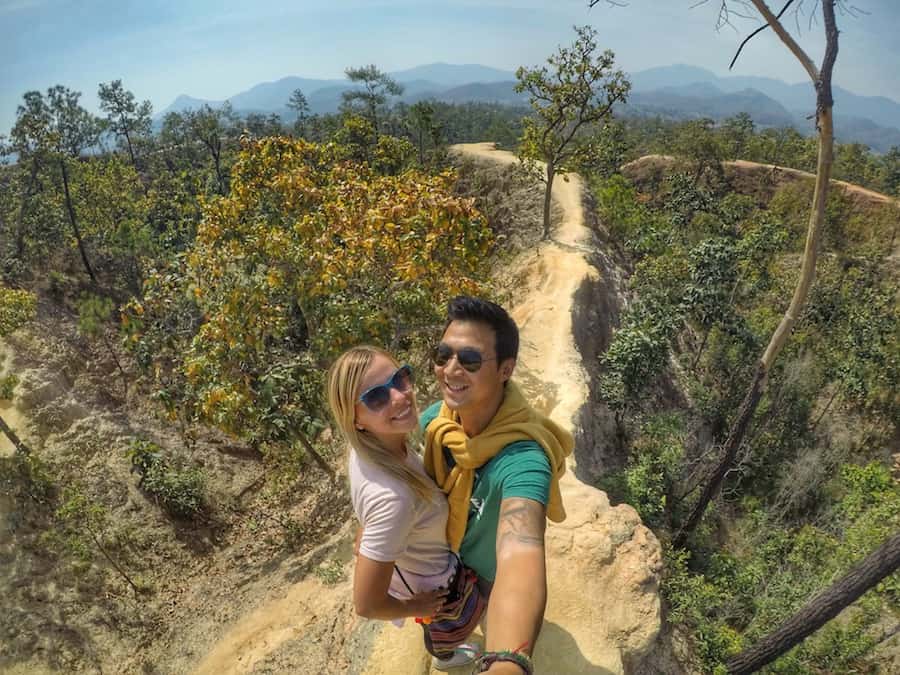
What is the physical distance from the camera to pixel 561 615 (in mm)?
5723

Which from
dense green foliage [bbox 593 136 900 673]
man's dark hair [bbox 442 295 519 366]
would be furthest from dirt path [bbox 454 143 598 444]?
man's dark hair [bbox 442 295 519 366]

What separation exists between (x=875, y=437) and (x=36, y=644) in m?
29.2

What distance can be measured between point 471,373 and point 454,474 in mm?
656

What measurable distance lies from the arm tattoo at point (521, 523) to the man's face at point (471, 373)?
0.64 metres

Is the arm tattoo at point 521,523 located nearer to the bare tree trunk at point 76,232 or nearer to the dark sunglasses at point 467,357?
the dark sunglasses at point 467,357

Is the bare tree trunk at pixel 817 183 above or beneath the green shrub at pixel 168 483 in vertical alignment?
above

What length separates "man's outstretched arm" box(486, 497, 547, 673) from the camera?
7.23ft

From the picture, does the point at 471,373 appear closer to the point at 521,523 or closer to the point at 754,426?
the point at 521,523

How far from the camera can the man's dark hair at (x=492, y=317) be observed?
2.96 metres

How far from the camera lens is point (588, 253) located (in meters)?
19.7

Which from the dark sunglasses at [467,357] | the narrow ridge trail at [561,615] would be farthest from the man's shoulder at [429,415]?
the narrow ridge trail at [561,615]

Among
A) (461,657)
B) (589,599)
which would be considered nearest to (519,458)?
(461,657)

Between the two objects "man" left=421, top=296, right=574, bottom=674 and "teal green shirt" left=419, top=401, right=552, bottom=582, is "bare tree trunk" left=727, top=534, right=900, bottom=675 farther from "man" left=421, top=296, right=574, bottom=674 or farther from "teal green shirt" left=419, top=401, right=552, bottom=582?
"teal green shirt" left=419, top=401, right=552, bottom=582

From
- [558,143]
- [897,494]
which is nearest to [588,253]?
[558,143]
